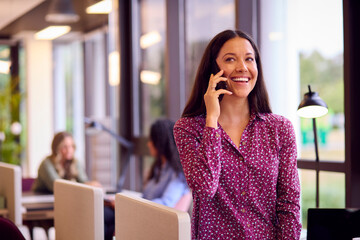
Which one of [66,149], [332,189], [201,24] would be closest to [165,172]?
[332,189]

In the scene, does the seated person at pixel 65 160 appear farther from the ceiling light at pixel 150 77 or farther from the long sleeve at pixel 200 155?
the long sleeve at pixel 200 155

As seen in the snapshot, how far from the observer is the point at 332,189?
11.4 feet

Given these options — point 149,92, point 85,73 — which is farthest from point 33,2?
point 149,92

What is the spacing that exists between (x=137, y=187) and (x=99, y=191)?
4606 mm

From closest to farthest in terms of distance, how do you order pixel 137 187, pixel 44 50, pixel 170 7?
1. pixel 170 7
2. pixel 137 187
3. pixel 44 50

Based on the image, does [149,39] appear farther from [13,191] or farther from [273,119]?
[273,119]

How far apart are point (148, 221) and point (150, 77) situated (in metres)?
4.72

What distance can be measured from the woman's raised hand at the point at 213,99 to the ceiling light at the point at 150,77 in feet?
13.5

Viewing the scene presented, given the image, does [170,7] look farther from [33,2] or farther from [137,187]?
[33,2]

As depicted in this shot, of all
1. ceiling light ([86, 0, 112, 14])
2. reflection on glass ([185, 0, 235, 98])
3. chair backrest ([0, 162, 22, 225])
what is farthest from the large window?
ceiling light ([86, 0, 112, 14])

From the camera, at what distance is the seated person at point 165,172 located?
3934 millimetres

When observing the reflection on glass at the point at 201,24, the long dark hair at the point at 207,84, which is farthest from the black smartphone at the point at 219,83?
the reflection on glass at the point at 201,24

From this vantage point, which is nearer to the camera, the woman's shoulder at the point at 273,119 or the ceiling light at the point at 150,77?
the woman's shoulder at the point at 273,119

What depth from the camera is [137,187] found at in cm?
690
